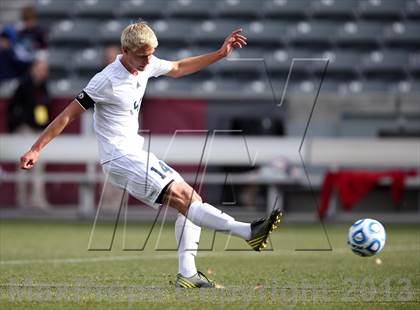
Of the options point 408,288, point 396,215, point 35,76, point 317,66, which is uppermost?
point 317,66

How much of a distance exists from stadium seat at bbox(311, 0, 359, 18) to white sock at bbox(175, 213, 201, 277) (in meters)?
10.9

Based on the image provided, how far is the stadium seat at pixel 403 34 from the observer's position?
1659 centimetres

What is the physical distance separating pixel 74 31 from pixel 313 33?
450 cm

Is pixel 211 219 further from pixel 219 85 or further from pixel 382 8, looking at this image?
pixel 382 8

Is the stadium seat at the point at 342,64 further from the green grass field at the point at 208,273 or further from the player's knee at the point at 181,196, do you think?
the player's knee at the point at 181,196

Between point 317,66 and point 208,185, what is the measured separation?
134 inches

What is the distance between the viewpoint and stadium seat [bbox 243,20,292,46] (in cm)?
1725

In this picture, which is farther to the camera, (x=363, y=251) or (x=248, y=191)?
(x=248, y=191)

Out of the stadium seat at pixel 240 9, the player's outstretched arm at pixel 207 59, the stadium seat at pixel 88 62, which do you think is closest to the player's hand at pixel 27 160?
the player's outstretched arm at pixel 207 59

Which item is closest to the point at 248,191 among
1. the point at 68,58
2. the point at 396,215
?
the point at 396,215

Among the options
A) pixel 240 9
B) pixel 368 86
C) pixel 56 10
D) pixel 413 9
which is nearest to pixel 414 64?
pixel 368 86

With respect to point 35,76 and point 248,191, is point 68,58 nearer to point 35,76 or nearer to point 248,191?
point 35,76

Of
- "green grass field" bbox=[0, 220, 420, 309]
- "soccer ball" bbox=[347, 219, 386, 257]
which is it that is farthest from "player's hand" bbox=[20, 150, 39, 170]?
"soccer ball" bbox=[347, 219, 386, 257]

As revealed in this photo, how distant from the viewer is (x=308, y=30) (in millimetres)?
17156
